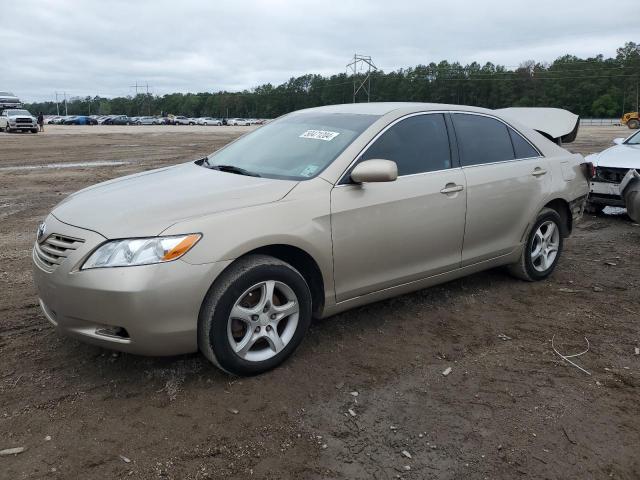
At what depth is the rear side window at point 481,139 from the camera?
4578 mm

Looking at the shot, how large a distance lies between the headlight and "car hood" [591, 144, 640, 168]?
7068mm

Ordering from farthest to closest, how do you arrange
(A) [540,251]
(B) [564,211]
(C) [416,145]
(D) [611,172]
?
(D) [611,172] < (B) [564,211] < (A) [540,251] < (C) [416,145]

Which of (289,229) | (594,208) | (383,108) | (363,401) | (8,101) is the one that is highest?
(8,101)

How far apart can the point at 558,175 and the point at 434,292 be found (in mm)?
1611

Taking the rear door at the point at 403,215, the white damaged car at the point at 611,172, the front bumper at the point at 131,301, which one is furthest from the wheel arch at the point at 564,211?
the front bumper at the point at 131,301

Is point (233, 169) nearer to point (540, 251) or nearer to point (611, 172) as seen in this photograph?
Result: point (540, 251)

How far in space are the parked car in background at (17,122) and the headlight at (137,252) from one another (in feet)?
128

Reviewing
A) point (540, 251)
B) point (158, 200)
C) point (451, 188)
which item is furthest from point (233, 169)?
point (540, 251)

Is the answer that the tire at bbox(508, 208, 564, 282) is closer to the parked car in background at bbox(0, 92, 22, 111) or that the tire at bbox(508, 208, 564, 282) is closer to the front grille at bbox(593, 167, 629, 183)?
the front grille at bbox(593, 167, 629, 183)

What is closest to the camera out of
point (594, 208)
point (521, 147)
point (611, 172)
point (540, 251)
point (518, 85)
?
point (521, 147)

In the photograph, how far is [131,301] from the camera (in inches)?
116

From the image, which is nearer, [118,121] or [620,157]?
[620,157]

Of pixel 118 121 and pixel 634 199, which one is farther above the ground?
pixel 118 121

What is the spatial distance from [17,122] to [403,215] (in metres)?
39.0
